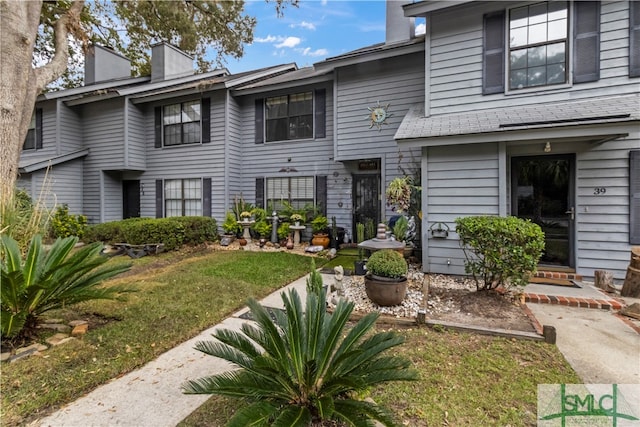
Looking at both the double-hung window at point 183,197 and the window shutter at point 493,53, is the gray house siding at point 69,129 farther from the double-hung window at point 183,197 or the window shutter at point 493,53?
the window shutter at point 493,53

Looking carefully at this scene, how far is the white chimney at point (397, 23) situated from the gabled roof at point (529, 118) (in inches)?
136

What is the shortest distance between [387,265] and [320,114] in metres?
6.40

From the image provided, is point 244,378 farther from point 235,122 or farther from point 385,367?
point 235,122

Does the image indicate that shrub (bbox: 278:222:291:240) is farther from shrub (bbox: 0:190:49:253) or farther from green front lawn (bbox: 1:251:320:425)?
shrub (bbox: 0:190:49:253)

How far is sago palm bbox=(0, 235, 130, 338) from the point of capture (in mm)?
2732

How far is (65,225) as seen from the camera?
9188 mm

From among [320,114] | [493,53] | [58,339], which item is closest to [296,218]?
[320,114]

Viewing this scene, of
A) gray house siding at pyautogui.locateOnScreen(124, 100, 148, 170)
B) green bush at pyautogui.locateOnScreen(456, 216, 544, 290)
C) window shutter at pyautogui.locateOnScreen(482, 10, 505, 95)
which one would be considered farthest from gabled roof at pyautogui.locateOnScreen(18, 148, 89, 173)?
window shutter at pyautogui.locateOnScreen(482, 10, 505, 95)

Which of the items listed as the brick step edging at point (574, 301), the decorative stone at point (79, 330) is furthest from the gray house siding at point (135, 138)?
the brick step edging at point (574, 301)

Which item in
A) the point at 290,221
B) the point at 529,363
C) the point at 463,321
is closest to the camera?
the point at 529,363

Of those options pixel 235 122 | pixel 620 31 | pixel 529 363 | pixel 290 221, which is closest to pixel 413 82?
pixel 620 31

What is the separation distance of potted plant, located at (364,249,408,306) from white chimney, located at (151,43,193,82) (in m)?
12.1

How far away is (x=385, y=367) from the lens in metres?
1.91

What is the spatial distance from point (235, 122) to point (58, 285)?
796cm
